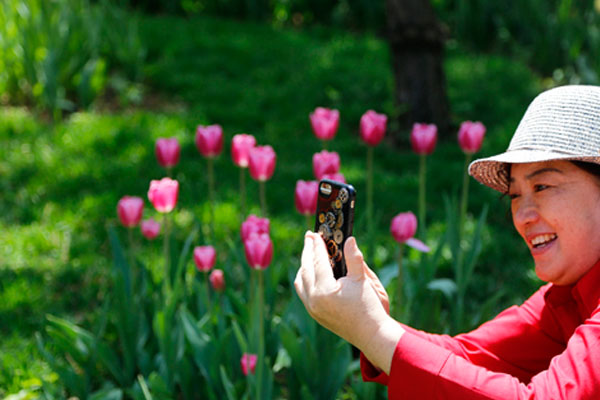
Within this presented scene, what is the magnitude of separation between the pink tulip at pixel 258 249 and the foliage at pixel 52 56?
328 centimetres

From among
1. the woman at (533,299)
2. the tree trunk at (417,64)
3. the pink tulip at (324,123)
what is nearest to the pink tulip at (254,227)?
the woman at (533,299)

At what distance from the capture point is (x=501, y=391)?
1.15 metres

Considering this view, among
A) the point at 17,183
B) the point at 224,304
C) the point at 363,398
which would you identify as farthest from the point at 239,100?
the point at 363,398

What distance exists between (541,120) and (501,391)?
521 mm

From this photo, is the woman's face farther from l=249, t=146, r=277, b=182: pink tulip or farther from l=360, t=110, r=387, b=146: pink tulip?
l=360, t=110, r=387, b=146: pink tulip

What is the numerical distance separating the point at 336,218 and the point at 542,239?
1.33ft

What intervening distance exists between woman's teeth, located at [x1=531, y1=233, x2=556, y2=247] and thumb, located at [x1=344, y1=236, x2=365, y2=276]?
38 centimetres

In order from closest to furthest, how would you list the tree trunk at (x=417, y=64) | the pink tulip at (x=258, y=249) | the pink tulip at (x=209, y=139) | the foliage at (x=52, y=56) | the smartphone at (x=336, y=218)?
the smartphone at (x=336, y=218) → the pink tulip at (x=258, y=249) → the pink tulip at (x=209, y=139) → the tree trunk at (x=417, y=64) → the foliage at (x=52, y=56)

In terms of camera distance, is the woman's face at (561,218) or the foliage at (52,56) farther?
the foliage at (52,56)

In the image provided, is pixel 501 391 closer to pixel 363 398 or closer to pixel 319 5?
pixel 363 398

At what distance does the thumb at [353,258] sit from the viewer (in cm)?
117

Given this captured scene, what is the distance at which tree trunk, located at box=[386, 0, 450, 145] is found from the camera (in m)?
4.40

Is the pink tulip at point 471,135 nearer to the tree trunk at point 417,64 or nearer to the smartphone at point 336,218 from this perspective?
the smartphone at point 336,218

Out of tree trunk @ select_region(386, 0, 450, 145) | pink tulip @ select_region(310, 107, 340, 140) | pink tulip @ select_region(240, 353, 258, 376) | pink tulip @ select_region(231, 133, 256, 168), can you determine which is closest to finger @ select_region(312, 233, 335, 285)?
pink tulip @ select_region(240, 353, 258, 376)
